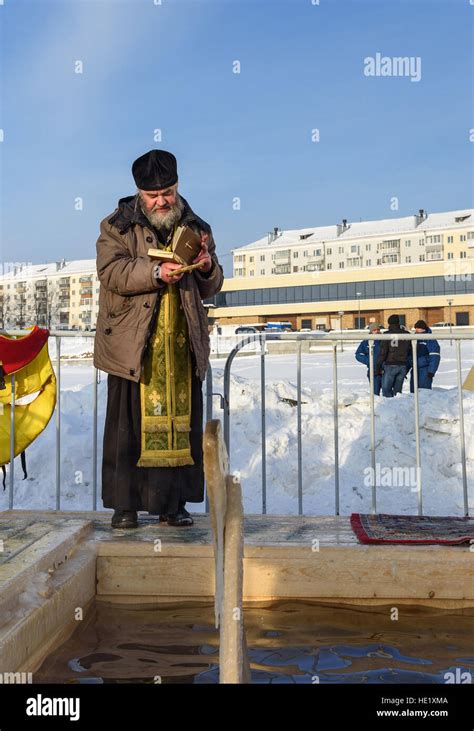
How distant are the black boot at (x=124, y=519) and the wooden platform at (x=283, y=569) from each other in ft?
0.88

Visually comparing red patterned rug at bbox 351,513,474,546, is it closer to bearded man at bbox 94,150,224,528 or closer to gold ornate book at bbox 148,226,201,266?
bearded man at bbox 94,150,224,528

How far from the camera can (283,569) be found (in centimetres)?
368

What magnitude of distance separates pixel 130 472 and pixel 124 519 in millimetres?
270

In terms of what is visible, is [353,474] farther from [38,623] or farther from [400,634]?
[38,623]

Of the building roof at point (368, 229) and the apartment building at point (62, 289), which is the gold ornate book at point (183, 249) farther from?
the apartment building at point (62, 289)

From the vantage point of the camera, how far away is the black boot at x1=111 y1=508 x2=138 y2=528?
13.5ft

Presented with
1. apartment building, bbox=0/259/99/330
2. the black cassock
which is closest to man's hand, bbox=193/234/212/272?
the black cassock

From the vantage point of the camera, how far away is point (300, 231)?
99250 mm

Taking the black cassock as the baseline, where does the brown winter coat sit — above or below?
above

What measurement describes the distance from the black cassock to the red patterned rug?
95 cm

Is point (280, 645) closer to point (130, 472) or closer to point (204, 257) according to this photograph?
point (130, 472)

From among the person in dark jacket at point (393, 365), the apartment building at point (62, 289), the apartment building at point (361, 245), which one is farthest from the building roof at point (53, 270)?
the person in dark jacket at point (393, 365)

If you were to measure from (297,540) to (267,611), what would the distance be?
1.27 feet

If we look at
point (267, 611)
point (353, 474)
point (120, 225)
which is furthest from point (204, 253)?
point (353, 474)
